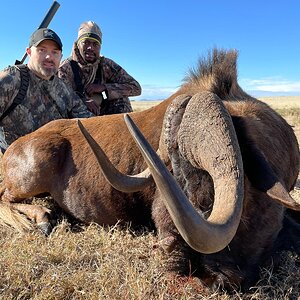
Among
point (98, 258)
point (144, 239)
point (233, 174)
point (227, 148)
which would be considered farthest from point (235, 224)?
point (144, 239)

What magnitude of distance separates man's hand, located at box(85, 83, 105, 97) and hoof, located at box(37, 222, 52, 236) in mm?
4234

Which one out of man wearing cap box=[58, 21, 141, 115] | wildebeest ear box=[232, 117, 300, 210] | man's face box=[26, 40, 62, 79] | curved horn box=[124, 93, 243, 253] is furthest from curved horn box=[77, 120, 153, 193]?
man wearing cap box=[58, 21, 141, 115]

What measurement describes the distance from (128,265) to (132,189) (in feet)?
2.12

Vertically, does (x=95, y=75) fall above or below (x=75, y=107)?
above

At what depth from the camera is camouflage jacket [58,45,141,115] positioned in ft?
26.8

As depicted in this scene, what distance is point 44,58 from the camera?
6.35 metres

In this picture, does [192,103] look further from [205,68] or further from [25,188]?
[25,188]

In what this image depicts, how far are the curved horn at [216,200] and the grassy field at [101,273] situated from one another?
859 millimetres

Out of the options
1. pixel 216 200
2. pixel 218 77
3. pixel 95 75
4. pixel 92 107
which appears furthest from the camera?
pixel 95 75

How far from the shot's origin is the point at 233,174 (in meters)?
2.50

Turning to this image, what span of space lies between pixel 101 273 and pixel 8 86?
3789 millimetres

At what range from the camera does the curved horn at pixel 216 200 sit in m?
1.89

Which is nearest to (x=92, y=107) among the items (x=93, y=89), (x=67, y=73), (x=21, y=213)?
(x=93, y=89)

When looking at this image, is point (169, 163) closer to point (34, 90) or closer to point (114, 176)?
point (114, 176)
